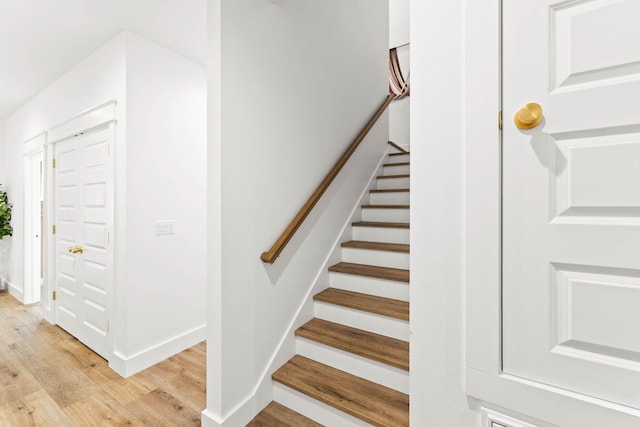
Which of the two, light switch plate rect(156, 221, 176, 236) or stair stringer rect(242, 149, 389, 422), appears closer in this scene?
stair stringer rect(242, 149, 389, 422)

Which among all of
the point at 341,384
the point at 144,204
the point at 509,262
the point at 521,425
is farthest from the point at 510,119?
the point at 144,204

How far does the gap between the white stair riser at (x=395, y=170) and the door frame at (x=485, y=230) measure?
233cm

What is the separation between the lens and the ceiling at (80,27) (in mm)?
2023

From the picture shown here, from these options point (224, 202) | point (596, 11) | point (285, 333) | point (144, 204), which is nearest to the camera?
point (596, 11)

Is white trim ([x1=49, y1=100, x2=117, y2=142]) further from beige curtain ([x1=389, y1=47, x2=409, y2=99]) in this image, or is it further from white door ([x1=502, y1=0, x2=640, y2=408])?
beige curtain ([x1=389, y1=47, x2=409, y2=99])

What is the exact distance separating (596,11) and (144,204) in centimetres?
274

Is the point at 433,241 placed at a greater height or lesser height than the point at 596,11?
lesser

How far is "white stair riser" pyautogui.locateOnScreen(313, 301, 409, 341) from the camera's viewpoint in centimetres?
176

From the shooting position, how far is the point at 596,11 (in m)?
0.69

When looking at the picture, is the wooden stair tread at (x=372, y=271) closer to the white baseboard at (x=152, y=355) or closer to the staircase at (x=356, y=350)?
the staircase at (x=356, y=350)

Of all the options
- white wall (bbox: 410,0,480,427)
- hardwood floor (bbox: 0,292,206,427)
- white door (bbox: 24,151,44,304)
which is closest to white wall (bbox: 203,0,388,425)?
hardwood floor (bbox: 0,292,206,427)

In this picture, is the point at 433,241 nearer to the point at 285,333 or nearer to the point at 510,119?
the point at 510,119

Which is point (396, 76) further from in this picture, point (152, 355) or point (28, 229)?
point (28, 229)

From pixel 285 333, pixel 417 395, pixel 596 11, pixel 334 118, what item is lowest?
pixel 285 333
